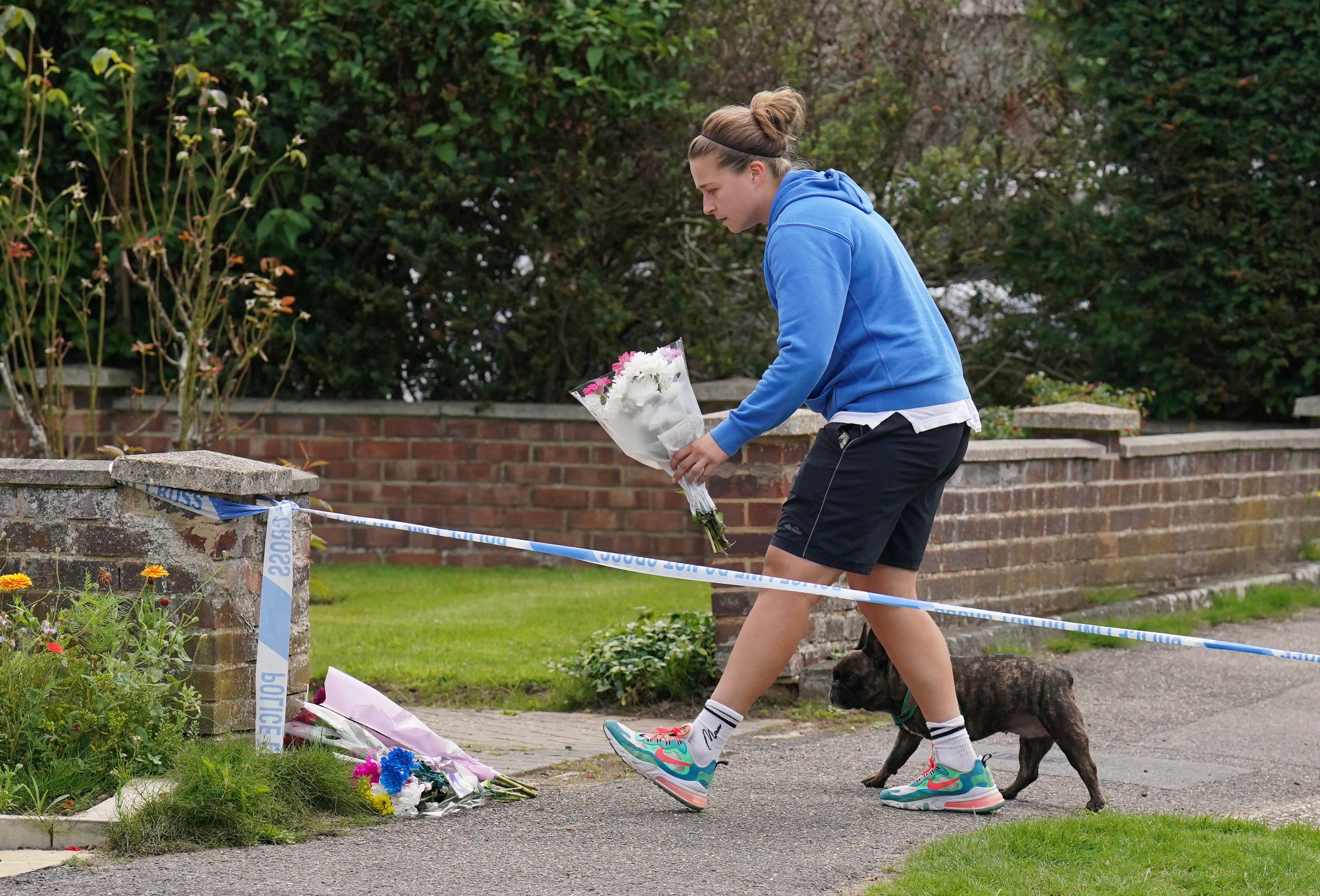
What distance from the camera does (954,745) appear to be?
4.79 metres

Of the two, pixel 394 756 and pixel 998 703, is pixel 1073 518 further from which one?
pixel 394 756

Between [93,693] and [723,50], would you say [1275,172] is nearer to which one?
[723,50]

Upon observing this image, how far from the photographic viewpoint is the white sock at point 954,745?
4.79 m

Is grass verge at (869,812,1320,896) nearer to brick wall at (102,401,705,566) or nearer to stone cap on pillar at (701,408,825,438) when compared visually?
stone cap on pillar at (701,408,825,438)

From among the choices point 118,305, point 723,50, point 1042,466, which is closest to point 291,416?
point 118,305

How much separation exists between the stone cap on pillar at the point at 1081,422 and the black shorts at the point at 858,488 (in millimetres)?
4708

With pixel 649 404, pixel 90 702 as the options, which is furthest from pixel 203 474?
pixel 649 404

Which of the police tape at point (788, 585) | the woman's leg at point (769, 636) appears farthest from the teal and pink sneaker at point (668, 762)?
the police tape at point (788, 585)

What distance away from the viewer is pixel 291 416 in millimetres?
11375

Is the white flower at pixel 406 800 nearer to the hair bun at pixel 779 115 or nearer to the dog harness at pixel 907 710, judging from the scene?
the dog harness at pixel 907 710

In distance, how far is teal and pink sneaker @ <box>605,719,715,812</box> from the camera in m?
4.73

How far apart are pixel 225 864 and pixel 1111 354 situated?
30.5 ft

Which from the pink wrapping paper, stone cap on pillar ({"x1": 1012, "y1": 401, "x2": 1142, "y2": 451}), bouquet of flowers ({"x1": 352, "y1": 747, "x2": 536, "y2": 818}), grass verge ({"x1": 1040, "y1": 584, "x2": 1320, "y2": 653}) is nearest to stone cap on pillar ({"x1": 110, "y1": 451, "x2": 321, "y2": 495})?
the pink wrapping paper

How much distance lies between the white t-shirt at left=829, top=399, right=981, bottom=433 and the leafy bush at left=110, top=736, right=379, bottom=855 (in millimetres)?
1783
